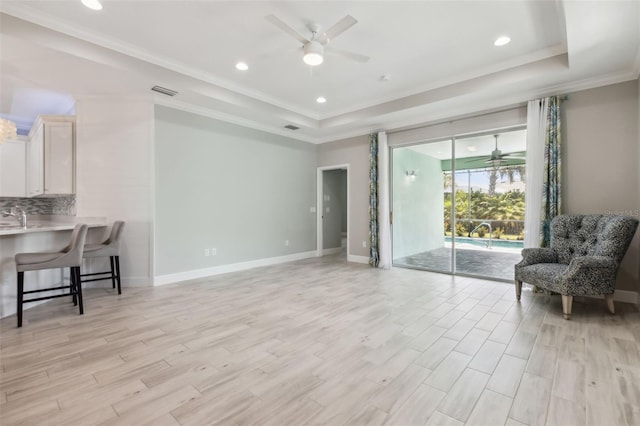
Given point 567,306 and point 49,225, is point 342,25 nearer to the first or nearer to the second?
point 567,306

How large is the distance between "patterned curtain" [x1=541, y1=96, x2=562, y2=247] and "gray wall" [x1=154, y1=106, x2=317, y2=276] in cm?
456

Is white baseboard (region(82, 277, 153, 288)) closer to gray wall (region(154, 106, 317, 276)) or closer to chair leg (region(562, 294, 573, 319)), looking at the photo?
gray wall (region(154, 106, 317, 276))

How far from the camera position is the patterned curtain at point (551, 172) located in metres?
3.96

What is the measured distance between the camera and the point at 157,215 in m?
4.49

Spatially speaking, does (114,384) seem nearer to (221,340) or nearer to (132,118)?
(221,340)

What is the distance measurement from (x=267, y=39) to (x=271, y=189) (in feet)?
10.5

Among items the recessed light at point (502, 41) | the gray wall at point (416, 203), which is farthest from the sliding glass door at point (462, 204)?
the recessed light at point (502, 41)

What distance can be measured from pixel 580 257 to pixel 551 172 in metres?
1.43

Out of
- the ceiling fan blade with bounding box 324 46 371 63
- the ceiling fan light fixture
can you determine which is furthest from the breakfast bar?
the ceiling fan blade with bounding box 324 46 371 63

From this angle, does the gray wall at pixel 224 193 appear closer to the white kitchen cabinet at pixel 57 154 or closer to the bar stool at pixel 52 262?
the bar stool at pixel 52 262

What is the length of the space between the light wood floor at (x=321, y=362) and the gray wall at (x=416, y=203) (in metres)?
2.49

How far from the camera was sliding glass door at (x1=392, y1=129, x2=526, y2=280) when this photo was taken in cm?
505

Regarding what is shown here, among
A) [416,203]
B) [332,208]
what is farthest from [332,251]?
[416,203]

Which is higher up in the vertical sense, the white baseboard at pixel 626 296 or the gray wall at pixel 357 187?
the gray wall at pixel 357 187
